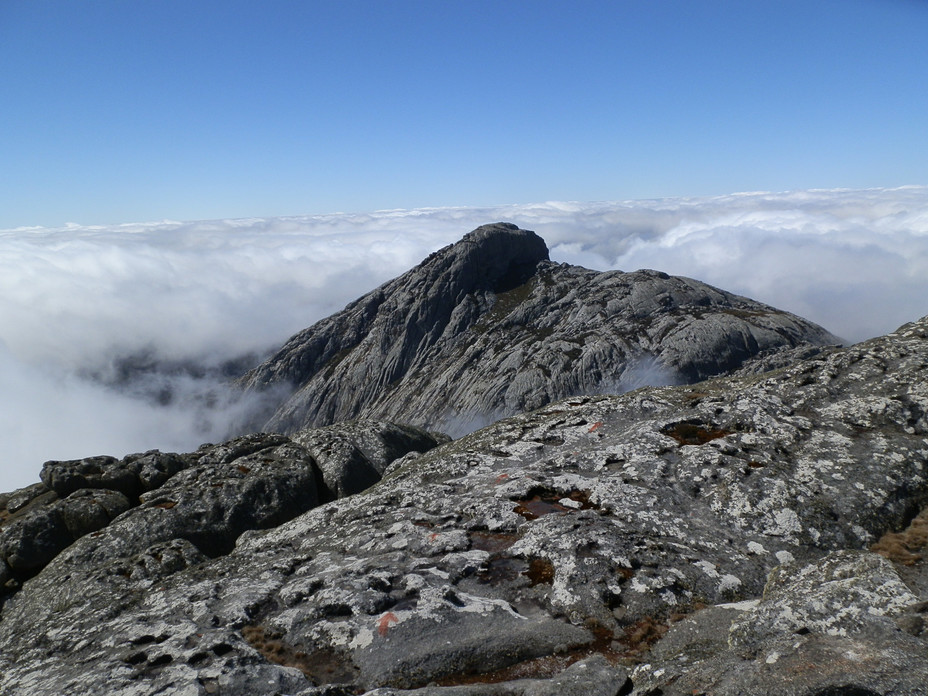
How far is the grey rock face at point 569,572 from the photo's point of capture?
11250 millimetres

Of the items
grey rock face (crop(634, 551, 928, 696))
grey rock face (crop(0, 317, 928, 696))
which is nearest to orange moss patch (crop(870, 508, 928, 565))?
grey rock face (crop(0, 317, 928, 696))

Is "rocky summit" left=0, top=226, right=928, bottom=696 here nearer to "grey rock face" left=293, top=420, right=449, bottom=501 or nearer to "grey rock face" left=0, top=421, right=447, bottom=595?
"grey rock face" left=0, top=421, right=447, bottom=595

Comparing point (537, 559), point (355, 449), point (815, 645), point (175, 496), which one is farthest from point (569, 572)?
point (355, 449)

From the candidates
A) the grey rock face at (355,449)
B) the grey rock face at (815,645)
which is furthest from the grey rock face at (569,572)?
the grey rock face at (355,449)

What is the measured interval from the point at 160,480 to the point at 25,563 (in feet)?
22.7

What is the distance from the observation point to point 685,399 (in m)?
28.4

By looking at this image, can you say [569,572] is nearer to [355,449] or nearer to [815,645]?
[815,645]

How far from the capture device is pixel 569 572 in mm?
16172

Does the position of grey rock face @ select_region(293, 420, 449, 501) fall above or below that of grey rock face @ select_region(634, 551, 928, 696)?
below

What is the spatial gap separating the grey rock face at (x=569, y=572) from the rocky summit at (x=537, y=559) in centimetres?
8

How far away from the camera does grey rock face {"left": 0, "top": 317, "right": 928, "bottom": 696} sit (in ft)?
36.9

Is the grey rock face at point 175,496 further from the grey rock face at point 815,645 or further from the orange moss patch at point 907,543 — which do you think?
the orange moss patch at point 907,543

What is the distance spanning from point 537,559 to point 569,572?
1.31 meters

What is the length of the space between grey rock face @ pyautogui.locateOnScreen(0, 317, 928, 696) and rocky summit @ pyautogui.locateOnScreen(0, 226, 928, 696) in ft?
0.26
